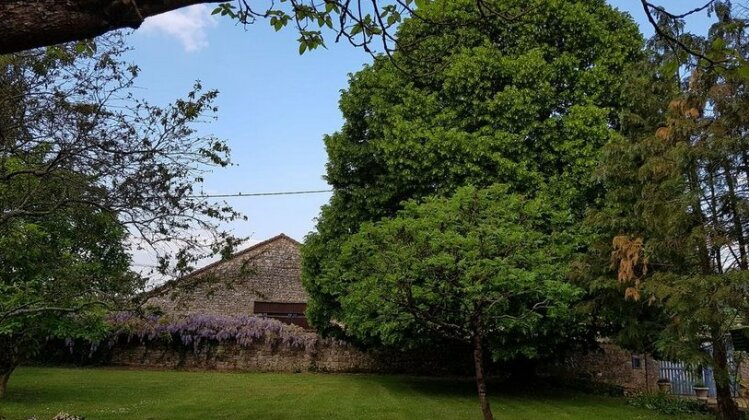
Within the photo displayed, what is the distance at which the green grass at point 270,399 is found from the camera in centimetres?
1027

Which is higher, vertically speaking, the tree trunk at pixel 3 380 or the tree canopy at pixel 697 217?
the tree canopy at pixel 697 217

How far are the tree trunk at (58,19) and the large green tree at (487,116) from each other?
11.6 meters

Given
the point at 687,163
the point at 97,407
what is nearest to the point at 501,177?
the point at 687,163

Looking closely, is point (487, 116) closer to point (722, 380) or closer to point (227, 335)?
point (722, 380)

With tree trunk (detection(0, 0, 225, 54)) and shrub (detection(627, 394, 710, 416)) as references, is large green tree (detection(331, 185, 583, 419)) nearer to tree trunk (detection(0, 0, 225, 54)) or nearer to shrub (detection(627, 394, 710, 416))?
shrub (detection(627, 394, 710, 416))

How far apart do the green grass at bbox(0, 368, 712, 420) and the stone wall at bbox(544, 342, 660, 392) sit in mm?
3587

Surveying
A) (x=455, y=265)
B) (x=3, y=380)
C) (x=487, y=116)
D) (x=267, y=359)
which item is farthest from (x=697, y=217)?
(x=267, y=359)

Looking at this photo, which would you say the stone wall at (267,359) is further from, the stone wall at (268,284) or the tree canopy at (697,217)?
the tree canopy at (697,217)

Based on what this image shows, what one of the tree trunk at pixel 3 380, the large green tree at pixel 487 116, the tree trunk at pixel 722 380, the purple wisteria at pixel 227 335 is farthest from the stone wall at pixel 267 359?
the tree trunk at pixel 722 380

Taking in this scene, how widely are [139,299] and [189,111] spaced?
7.40 ft

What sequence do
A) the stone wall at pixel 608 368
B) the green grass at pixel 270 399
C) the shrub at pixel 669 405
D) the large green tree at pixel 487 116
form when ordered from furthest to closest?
the stone wall at pixel 608 368 → the large green tree at pixel 487 116 → the shrub at pixel 669 405 → the green grass at pixel 270 399

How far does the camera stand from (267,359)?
18984 millimetres

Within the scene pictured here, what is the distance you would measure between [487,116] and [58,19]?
1280cm

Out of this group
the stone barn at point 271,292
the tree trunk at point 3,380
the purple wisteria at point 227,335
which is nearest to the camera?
the tree trunk at point 3,380
